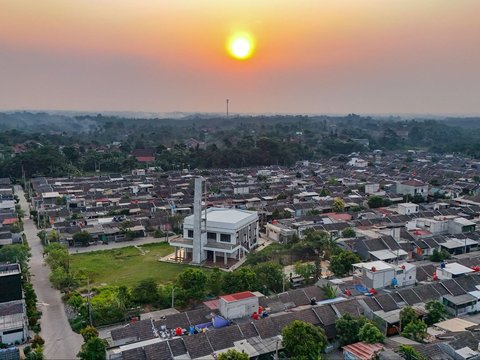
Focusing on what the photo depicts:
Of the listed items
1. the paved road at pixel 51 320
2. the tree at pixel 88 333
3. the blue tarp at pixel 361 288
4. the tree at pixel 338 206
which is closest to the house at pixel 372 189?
the tree at pixel 338 206

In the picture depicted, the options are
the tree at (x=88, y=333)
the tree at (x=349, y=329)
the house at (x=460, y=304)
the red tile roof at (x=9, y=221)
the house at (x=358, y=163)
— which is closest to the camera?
the tree at (x=349, y=329)

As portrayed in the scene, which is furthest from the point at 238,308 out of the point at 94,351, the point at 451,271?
the point at 451,271

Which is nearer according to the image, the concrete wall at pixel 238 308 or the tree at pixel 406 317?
the tree at pixel 406 317

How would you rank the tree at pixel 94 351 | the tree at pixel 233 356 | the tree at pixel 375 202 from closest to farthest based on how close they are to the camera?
the tree at pixel 233 356
the tree at pixel 94 351
the tree at pixel 375 202

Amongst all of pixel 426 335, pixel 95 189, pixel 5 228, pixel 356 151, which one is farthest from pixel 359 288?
pixel 356 151

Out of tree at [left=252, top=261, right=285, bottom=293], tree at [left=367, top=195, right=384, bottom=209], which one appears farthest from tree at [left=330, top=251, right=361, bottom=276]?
tree at [left=367, top=195, right=384, bottom=209]

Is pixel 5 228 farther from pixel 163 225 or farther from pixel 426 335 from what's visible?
pixel 426 335

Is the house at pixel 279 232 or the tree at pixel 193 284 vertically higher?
the tree at pixel 193 284

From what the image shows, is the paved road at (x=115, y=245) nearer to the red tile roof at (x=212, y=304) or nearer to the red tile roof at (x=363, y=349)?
the red tile roof at (x=212, y=304)
